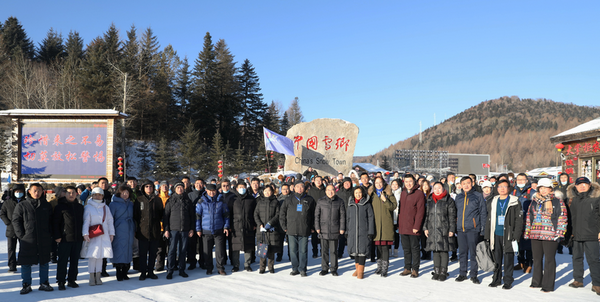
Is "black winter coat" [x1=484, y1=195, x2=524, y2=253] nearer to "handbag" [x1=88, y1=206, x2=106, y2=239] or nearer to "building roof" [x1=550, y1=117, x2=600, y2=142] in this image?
"handbag" [x1=88, y1=206, x2=106, y2=239]

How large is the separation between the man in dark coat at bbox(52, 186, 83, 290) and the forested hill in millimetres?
112074

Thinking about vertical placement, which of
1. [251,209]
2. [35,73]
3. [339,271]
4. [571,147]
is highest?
[35,73]

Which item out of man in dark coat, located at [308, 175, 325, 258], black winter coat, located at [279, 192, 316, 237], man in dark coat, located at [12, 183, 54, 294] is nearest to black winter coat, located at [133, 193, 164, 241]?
man in dark coat, located at [12, 183, 54, 294]

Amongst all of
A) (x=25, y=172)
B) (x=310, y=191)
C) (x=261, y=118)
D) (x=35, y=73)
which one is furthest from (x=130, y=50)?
(x=310, y=191)

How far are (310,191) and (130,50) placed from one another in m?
37.3

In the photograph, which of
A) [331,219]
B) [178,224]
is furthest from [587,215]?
[178,224]

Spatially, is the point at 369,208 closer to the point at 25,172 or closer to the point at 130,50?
the point at 25,172

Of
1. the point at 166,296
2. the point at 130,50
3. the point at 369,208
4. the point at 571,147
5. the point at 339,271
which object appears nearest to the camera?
the point at 166,296

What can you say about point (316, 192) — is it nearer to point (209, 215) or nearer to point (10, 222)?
point (209, 215)

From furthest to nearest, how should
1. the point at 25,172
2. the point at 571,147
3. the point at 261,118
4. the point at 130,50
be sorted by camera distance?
the point at 261,118 → the point at 130,50 → the point at 25,172 → the point at 571,147

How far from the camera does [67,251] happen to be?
628cm

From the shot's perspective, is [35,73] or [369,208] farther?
[35,73]

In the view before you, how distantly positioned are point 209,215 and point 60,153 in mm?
18867

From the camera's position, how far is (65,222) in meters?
6.21
